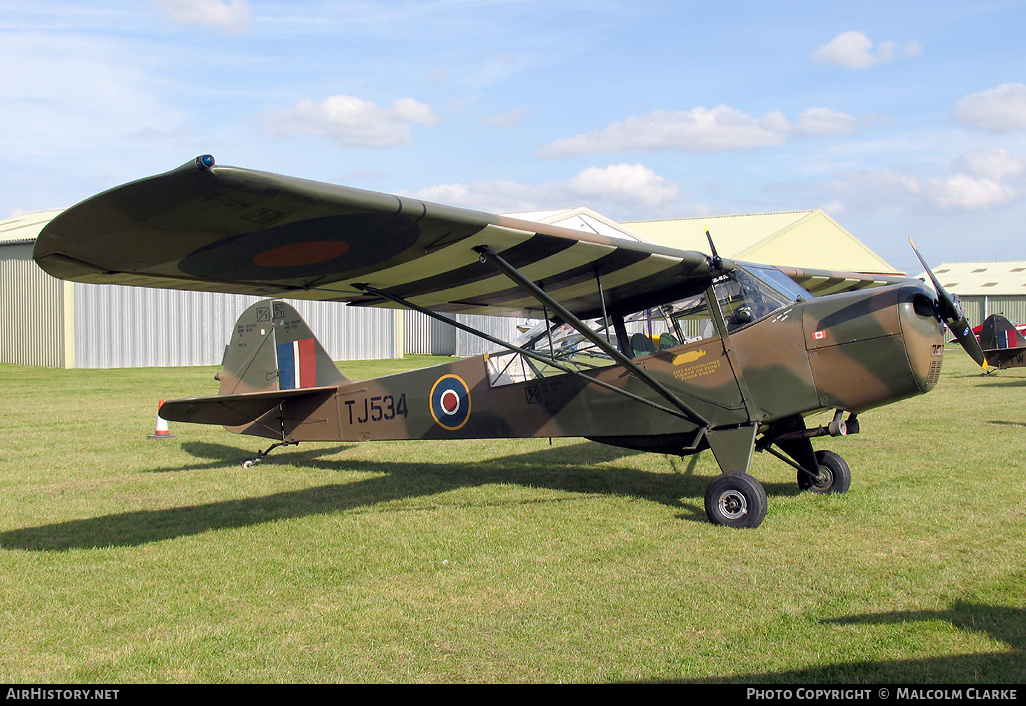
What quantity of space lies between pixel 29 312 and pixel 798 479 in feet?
99.0

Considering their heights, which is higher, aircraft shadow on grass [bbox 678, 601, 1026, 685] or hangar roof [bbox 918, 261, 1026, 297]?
hangar roof [bbox 918, 261, 1026, 297]

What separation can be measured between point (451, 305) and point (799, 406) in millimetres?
3398

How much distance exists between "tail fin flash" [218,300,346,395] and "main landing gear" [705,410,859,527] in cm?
491

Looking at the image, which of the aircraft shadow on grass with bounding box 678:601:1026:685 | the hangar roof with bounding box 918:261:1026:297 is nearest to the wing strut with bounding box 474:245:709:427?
the aircraft shadow on grass with bounding box 678:601:1026:685

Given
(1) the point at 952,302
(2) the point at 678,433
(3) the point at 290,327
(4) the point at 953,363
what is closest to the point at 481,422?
(2) the point at 678,433

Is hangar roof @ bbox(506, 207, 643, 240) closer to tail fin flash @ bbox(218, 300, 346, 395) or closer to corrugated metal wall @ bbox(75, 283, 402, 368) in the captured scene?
corrugated metal wall @ bbox(75, 283, 402, 368)

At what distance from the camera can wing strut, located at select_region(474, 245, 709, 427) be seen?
576 centimetres

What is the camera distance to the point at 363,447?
1101 cm

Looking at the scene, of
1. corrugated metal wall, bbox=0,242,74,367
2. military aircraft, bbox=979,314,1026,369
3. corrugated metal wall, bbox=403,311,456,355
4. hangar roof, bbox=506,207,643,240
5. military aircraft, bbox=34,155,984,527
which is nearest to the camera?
military aircraft, bbox=34,155,984,527

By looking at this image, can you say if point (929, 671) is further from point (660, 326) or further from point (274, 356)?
point (274, 356)

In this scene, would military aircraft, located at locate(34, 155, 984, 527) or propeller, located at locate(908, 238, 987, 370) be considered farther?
propeller, located at locate(908, 238, 987, 370)

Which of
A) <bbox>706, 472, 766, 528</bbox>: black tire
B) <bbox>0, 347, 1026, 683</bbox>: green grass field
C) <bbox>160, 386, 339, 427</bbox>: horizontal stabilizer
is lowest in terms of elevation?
<bbox>0, 347, 1026, 683</bbox>: green grass field

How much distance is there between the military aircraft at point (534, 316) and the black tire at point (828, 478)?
0.05ft
